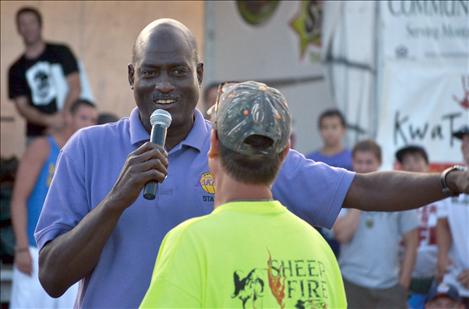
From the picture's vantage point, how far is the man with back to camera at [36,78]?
9625 millimetres

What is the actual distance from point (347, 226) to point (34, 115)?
2.89m

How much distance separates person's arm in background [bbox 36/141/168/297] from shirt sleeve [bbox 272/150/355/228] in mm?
609

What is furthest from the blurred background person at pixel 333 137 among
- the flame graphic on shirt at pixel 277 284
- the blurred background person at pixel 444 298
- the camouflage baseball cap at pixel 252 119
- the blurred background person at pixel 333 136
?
the flame graphic on shirt at pixel 277 284

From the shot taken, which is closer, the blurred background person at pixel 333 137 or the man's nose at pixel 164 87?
the man's nose at pixel 164 87

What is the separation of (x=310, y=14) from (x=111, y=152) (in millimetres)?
6805

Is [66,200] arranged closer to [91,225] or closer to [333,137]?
[91,225]

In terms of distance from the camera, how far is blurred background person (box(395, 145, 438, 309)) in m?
9.18

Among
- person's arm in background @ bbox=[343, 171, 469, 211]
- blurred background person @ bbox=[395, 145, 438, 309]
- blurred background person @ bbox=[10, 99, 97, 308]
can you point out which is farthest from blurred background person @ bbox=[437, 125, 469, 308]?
person's arm in background @ bbox=[343, 171, 469, 211]

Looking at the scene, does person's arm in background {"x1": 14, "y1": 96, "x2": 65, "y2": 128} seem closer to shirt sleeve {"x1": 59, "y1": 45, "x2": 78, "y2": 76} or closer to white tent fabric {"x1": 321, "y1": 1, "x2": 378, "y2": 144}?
shirt sleeve {"x1": 59, "y1": 45, "x2": 78, "y2": 76}

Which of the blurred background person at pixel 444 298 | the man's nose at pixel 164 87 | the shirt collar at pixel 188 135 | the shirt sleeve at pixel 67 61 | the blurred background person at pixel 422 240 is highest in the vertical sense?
the man's nose at pixel 164 87

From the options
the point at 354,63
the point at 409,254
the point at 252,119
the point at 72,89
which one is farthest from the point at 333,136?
the point at 252,119

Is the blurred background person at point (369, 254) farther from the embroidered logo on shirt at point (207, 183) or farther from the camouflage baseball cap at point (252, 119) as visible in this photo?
the camouflage baseball cap at point (252, 119)

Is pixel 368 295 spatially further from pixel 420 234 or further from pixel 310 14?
pixel 310 14

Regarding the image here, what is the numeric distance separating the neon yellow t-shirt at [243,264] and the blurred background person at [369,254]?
557 cm
